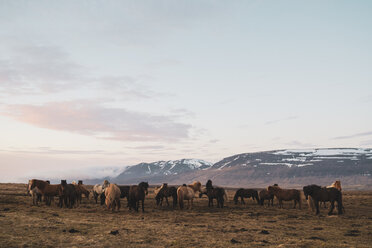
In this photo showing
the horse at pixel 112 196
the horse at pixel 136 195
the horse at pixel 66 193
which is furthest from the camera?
the horse at pixel 66 193

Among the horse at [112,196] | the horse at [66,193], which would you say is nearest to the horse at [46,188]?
the horse at [66,193]

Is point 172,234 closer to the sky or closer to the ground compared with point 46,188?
closer to the ground

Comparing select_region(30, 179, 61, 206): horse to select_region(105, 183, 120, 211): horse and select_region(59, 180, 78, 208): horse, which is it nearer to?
select_region(59, 180, 78, 208): horse

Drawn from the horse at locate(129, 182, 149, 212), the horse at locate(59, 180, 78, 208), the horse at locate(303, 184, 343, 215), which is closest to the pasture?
the horse at locate(303, 184, 343, 215)

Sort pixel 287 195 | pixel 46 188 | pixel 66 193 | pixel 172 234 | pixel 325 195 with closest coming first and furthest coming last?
pixel 172 234 → pixel 325 195 → pixel 66 193 → pixel 46 188 → pixel 287 195

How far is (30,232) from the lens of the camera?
15680 millimetres

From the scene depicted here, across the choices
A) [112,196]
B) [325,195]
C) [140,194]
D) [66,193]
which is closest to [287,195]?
[325,195]

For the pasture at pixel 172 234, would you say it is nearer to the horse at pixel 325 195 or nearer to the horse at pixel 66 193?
the horse at pixel 325 195

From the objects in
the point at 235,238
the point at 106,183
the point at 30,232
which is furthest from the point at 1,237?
the point at 106,183

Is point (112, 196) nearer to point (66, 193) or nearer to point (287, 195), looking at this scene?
point (66, 193)

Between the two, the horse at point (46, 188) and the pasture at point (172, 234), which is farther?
the horse at point (46, 188)

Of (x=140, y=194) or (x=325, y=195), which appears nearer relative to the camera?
(x=325, y=195)

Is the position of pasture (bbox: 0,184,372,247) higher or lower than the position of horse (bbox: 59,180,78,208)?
lower

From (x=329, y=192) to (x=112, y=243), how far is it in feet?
65.1
